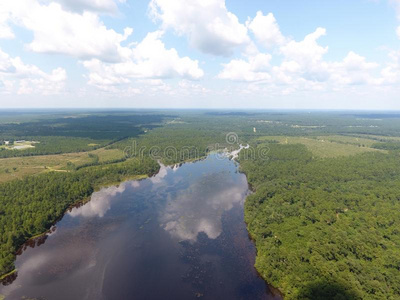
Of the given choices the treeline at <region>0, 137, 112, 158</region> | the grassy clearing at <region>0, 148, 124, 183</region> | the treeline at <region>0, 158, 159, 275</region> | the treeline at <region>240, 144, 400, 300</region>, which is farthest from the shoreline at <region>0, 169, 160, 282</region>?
the treeline at <region>0, 137, 112, 158</region>

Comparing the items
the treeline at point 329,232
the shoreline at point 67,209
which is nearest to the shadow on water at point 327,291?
the treeline at point 329,232

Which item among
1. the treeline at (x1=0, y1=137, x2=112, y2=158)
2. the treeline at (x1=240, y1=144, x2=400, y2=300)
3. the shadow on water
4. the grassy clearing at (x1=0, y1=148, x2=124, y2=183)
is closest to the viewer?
the shadow on water

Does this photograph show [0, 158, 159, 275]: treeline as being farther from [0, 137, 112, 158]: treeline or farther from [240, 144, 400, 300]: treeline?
[0, 137, 112, 158]: treeline

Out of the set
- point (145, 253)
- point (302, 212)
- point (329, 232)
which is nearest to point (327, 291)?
point (329, 232)

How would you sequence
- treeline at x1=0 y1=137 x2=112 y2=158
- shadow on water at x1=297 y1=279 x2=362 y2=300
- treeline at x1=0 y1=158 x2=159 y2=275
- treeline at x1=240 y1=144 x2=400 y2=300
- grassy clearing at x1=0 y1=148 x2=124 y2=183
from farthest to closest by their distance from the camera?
1. treeline at x1=0 y1=137 x2=112 y2=158
2. grassy clearing at x1=0 y1=148 x2=124 y2=183
3. treeline at x1=0 y1=158 x2=159 y2=275
4. treeline at x1=240 y1=144 x2=400 y2=300
5. shadow on water at x1=297 y1=279 x2=362 y2=300

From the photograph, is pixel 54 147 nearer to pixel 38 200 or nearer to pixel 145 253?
pixel 38 200

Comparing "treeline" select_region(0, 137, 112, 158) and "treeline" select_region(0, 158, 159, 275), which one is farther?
"treeline" select_region(0, 137, 112, 158)
